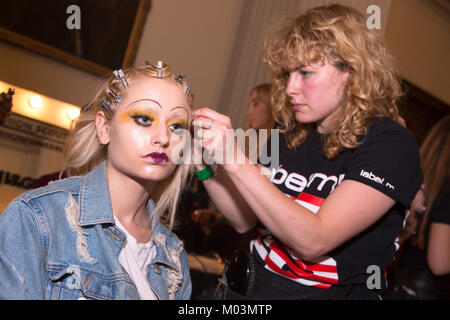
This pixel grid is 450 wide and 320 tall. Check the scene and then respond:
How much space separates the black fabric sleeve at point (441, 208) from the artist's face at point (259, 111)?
0.97 m

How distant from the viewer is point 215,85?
3.17 metres

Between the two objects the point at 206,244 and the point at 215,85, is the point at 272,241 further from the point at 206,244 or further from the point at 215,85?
the point at 215,85

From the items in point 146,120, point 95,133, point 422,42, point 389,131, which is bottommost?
point 95,133

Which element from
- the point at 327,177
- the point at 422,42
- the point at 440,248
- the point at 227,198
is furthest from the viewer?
the point at 422,42

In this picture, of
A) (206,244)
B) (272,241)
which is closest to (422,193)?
(272,241)

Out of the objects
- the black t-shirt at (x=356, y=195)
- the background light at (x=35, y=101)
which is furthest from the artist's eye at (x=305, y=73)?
the background light at (x=35, y=101)

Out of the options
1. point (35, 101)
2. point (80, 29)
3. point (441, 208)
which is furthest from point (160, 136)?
point (80, 29)

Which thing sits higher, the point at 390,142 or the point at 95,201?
the point at 390,142

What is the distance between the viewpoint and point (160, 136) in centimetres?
102

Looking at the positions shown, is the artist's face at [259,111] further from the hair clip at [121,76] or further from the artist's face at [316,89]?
the hair clip at [121,76]

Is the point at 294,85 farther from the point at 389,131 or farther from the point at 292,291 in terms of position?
the point at 292,291

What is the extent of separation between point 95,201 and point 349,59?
2.39 feet

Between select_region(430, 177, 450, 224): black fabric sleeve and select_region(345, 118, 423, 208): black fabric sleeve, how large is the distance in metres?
0.54

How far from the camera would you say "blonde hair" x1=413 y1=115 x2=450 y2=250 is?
5.48 ft
